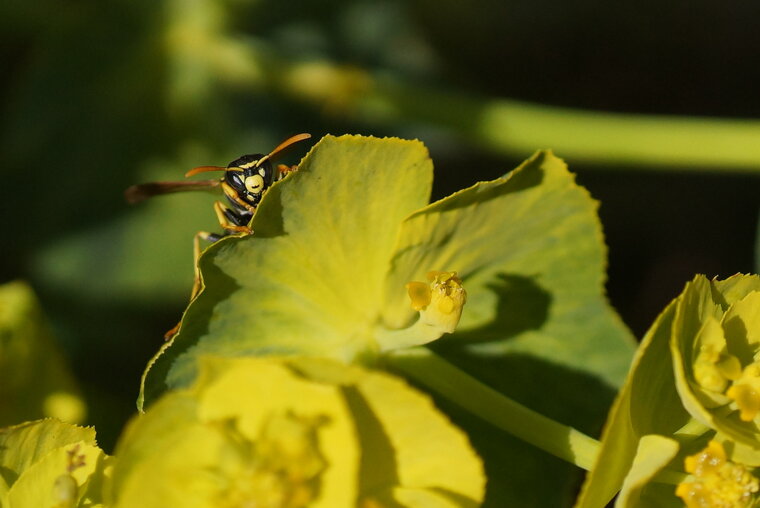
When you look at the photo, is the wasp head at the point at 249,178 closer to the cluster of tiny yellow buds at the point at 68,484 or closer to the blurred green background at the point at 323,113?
the cluster of tiny yellow buds at the point at 68,484

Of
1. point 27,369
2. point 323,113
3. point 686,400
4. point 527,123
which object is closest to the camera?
point 686,400

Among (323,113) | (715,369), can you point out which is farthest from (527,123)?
(715,369)

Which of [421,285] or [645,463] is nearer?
[645,463]

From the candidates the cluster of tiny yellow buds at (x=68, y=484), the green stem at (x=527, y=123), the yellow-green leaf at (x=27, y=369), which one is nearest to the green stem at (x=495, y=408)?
the cluster of tiny yellow buds at (x=68, y=484)

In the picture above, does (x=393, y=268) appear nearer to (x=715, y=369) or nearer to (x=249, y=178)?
(x=249, y=178)

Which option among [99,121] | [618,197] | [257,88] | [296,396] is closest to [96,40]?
[99,121]

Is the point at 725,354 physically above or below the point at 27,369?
above

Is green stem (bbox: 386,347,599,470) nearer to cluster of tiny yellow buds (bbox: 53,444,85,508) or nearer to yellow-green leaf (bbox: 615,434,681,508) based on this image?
yellow-green leaf (bbox: 615,434,681,508)
